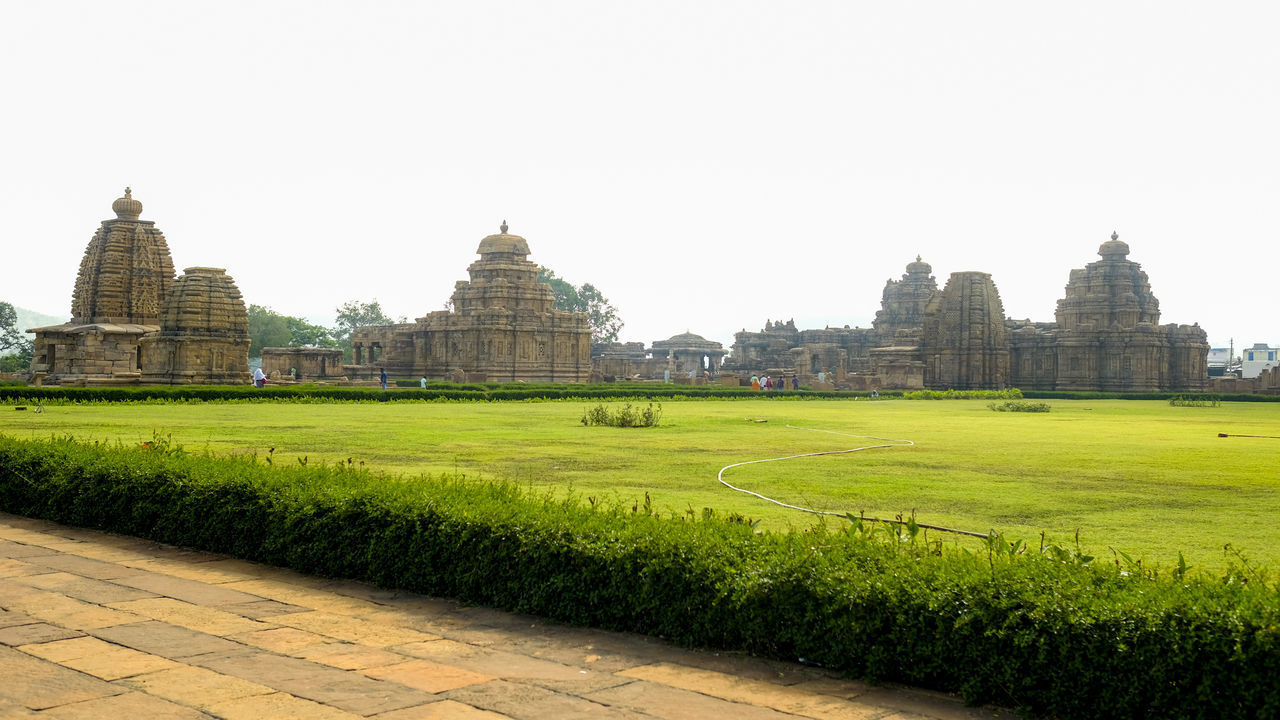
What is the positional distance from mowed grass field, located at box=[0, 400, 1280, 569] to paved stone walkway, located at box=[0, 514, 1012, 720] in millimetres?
2142

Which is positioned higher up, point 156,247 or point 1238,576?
point 156,247

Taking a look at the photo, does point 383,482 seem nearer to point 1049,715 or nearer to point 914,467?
point 1049,715

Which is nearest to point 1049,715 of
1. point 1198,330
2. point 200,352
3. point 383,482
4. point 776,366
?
point 383,482

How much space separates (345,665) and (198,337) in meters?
35.9

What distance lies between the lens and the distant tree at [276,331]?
288 feet

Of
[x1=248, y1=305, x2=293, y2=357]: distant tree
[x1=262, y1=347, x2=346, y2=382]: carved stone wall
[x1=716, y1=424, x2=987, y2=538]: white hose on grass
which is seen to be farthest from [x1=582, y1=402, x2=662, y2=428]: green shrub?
[x1=248, y1=305, x2=293, y2=357]: distant tree

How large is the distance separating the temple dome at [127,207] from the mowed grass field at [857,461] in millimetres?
21563

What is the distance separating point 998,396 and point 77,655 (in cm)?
4652

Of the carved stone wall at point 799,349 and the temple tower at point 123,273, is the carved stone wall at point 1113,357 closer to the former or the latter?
the carved stone wall at point 799,349

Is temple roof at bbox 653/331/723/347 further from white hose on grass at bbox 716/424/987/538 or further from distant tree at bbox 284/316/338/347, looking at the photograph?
white hose on grass at bbox 716/424/987/538

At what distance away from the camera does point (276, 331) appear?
88562 mm

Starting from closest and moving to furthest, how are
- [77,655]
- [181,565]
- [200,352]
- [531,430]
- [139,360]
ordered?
[77,655], [181,565], [531,430], [200,352], [139,360]

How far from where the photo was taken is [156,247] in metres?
44.9

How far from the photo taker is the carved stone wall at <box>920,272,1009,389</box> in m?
56.8
